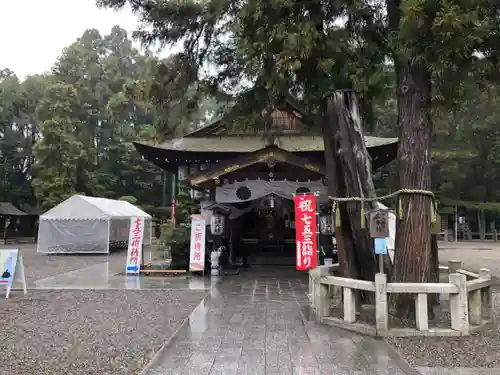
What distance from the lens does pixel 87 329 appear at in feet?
20.7

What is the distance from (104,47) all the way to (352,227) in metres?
45.0

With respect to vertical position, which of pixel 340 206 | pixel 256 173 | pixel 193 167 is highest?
pixel 193 167

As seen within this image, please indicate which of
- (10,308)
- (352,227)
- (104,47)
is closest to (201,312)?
(352,227)

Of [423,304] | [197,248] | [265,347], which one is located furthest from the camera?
[197,248]

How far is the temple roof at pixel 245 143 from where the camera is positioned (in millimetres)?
14492

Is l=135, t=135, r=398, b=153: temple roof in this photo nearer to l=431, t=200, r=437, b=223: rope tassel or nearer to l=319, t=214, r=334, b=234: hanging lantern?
l=319, t=214, r=334, b=234: hanging lantern

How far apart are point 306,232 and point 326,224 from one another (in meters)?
5.43

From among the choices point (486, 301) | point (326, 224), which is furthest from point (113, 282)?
point (486, 301)

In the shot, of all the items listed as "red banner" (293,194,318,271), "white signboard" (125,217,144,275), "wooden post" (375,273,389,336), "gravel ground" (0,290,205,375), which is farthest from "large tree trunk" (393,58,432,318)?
"white signboard" (125,217,144,275)

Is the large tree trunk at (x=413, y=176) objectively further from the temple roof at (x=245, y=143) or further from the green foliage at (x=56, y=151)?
the green foliage at (x=56, y=151)

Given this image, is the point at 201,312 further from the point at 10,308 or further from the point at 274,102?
the point at 274,102

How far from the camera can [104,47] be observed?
150 feet

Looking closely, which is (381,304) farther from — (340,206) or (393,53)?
(393,53)

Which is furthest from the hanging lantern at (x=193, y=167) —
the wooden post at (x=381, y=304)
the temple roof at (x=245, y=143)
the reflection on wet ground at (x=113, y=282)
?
the wooden post at (x=381, y=304)
